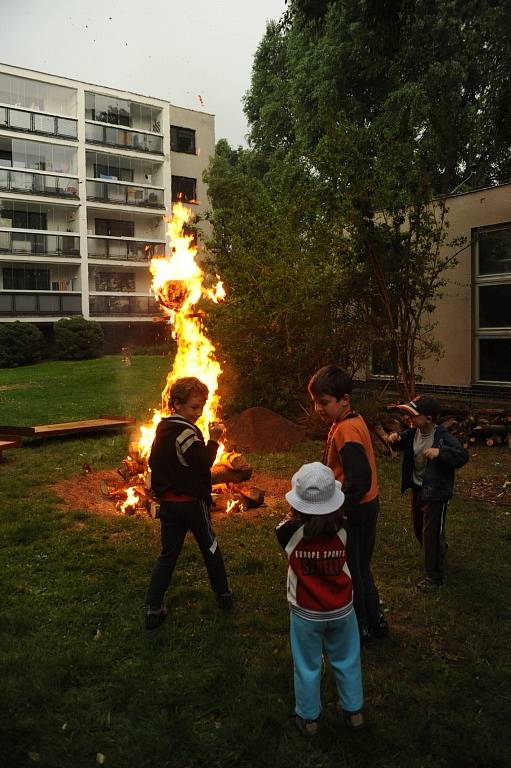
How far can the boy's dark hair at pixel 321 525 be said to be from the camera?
10.5 ft

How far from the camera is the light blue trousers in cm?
324

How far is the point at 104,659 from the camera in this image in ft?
13.5

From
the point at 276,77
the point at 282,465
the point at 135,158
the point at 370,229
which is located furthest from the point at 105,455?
the point at 135,158

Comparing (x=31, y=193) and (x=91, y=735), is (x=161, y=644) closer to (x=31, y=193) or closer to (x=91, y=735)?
(x=91, y=735)

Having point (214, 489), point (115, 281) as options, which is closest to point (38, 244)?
point (115, 281)

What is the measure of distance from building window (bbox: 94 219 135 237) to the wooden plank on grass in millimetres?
43348

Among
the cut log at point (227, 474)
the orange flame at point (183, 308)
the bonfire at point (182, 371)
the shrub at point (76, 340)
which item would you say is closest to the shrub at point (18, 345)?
the shrub at point (76, 340)

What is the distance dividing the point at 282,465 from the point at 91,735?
711 centimetres

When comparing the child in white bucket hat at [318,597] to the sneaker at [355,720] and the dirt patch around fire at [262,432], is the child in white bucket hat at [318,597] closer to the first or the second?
the sneaker at [355,720]

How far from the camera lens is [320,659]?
3283mm

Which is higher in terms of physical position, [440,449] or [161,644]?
[440,449]

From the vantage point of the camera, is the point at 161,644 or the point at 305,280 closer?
the point at 161,644

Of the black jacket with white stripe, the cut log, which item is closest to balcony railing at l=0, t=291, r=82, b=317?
the cut log

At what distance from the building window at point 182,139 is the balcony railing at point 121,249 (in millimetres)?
9733
